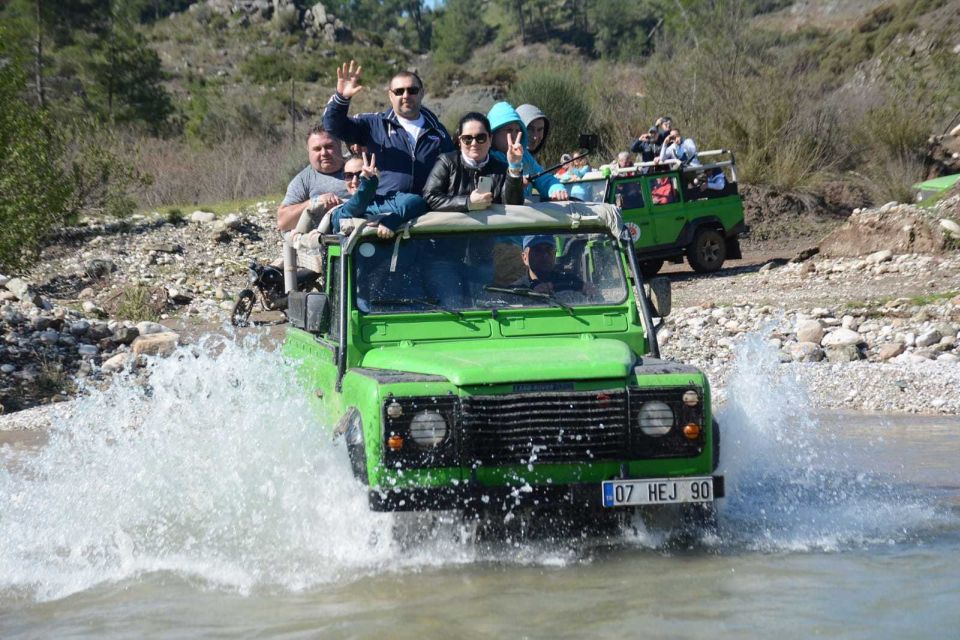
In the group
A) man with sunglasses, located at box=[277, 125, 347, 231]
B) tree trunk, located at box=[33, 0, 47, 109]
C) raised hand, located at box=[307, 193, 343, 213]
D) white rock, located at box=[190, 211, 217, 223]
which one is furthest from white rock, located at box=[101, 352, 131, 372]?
tree trunk, located at box=[33, 0, 47, 109]

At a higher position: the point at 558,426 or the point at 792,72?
the point at 792,72

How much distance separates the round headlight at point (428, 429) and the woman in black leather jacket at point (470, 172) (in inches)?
65.3

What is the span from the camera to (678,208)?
19.6m

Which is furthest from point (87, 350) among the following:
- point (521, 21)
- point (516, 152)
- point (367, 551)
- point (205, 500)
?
point (521, 21)

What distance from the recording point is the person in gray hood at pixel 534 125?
27.3 ft

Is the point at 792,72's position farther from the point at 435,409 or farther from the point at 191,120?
the point at 435,409

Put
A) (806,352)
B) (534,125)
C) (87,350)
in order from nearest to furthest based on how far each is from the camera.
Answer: (534,125) → (806,352) → (87,350)

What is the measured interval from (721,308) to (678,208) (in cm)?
525

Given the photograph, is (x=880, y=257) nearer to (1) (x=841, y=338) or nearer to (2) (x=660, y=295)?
(1) (x=841, y=338)

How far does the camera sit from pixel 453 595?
5.36 metres

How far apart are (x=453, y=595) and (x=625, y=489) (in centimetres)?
90

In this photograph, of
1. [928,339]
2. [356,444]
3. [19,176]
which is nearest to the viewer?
[356,444]

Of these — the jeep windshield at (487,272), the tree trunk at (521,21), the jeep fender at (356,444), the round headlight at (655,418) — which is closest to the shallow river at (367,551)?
the jeep fender at (356,444)

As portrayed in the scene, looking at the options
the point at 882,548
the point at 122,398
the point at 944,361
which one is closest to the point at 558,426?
the point at 882,548
